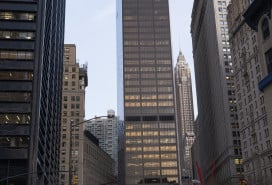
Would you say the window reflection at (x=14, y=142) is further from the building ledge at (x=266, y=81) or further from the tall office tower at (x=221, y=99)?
the tall office tower at (x=221, y=99)

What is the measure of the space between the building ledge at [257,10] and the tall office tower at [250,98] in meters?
37.0

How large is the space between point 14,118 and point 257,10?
46.0m

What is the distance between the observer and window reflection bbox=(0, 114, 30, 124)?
7981 centimetres

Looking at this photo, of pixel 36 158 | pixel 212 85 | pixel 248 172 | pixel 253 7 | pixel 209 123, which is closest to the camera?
pixel 253 7

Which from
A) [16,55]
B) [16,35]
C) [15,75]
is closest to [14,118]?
[15,75]

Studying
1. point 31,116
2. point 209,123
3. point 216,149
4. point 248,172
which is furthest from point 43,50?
point 209,123

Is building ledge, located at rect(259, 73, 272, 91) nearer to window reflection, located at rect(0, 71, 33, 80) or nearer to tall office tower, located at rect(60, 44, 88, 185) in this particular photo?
window reflection, located at rect(0, 71, 33, 80)

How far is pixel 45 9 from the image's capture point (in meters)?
89.2

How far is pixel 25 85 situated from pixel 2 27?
12.7 m

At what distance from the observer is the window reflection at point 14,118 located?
79.8m

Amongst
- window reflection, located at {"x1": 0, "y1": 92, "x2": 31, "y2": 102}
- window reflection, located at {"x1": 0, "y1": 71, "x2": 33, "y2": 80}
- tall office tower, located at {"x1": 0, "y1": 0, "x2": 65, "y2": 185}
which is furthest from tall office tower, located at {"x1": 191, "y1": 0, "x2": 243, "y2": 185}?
window reflection, located at {"x1": 0, "y1": 71, "x2": 33, "y2": 80}

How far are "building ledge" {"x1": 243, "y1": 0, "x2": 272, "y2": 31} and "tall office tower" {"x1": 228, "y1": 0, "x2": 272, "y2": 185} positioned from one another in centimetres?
3695

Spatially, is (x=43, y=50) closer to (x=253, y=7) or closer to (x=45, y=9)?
(x=45, y=9)

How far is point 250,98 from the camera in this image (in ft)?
390
